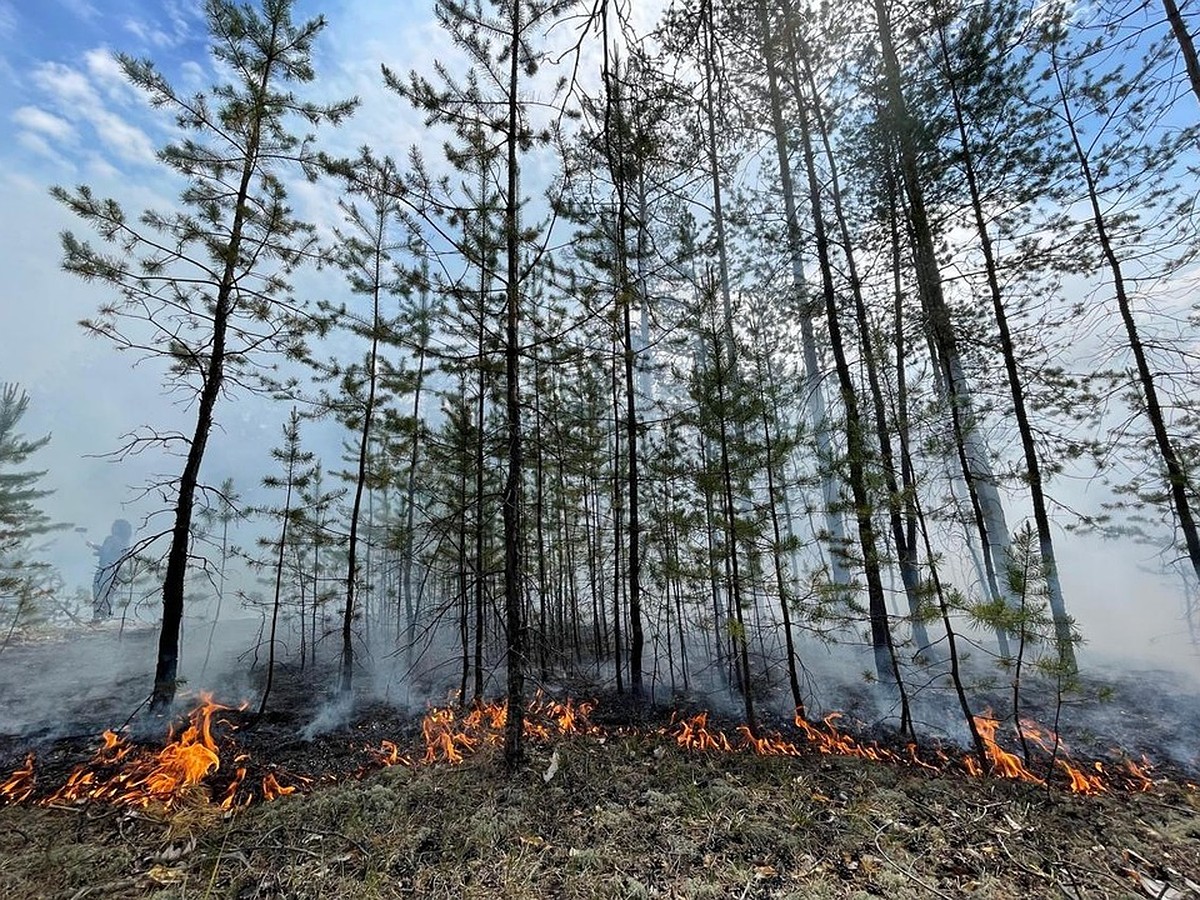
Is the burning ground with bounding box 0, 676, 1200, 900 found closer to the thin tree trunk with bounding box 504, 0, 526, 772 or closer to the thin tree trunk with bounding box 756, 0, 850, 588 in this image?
the thin tree trunk with bounding box 504, 0, 526, 772

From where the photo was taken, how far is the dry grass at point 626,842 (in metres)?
2.88

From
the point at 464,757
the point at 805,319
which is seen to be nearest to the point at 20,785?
the point at 464,757

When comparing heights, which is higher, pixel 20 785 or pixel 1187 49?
pixel 1187 49

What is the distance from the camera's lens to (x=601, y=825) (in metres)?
3.61

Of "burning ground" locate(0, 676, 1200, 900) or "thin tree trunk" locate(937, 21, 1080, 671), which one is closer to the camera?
"burning ground" locate(0, 676, 1200, 900)

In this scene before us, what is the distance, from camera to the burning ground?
2924 millimetres

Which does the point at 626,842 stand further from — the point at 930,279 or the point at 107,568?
the point at 930,279

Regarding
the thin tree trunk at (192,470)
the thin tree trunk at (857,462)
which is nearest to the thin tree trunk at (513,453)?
the thin tree trunk at (857,462)

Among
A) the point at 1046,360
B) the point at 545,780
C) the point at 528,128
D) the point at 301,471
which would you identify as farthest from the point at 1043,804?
the point at 301,471

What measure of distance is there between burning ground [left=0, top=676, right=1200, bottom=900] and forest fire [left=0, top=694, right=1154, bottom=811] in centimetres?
4

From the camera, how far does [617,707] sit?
7699 mm

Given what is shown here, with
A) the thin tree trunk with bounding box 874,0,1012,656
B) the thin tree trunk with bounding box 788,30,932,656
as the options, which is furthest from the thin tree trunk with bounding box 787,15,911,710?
the thin tree trunk with bounding box 874,0,1012,656

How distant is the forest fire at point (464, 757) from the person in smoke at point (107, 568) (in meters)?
1.80

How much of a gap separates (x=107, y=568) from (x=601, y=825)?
6.77 metres
